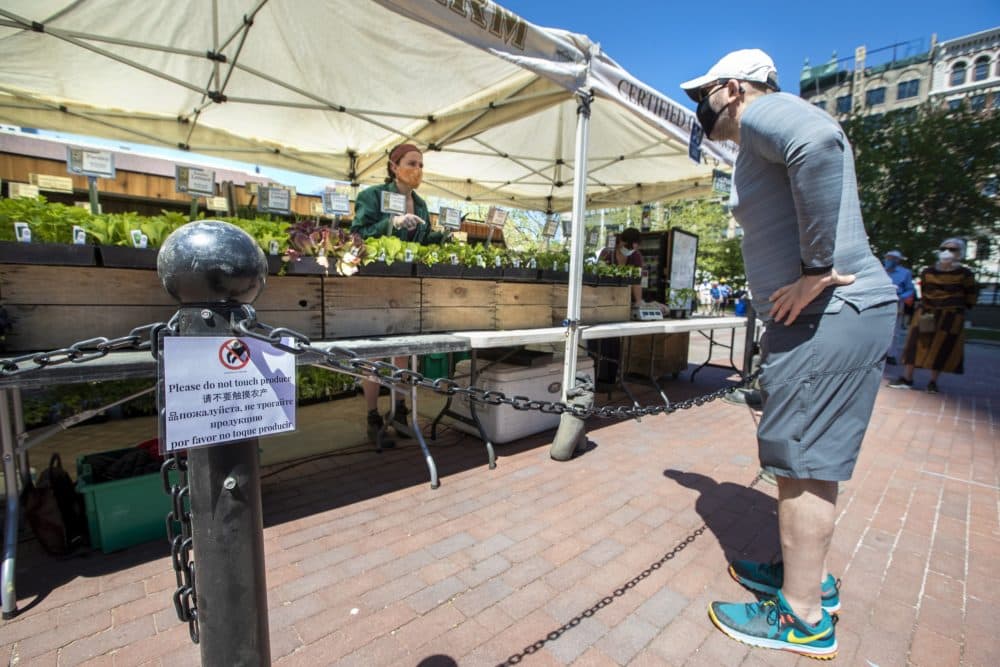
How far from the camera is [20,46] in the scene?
3547 mm

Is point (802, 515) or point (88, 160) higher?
point (88, 160)

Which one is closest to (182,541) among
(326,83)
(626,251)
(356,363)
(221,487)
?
(221,487)

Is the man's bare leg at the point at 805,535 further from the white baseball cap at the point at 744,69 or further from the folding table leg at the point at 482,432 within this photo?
the folding table leg at the point at 482,432

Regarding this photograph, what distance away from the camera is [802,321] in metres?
1.67

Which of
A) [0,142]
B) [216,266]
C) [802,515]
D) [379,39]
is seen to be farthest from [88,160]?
[0,142]

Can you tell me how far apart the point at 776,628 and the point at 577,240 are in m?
2.62

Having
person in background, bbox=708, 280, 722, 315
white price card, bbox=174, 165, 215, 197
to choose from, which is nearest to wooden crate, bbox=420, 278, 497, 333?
white price card, bbox=174, 165, 215, 197

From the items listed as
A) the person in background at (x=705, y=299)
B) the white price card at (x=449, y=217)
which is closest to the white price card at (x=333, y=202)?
the white price card at (x=449, y=217)

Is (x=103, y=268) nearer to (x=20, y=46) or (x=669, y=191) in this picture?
(x=20, y=46)

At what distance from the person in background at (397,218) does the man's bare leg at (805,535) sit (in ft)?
8.88

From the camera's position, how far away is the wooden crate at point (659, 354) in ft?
20.5

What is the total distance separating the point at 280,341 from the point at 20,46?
4801mm

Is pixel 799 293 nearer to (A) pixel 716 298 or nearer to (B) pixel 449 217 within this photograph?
(B) pixel 449 217

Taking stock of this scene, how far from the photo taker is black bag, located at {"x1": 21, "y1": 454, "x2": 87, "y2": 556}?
7.04 feet
